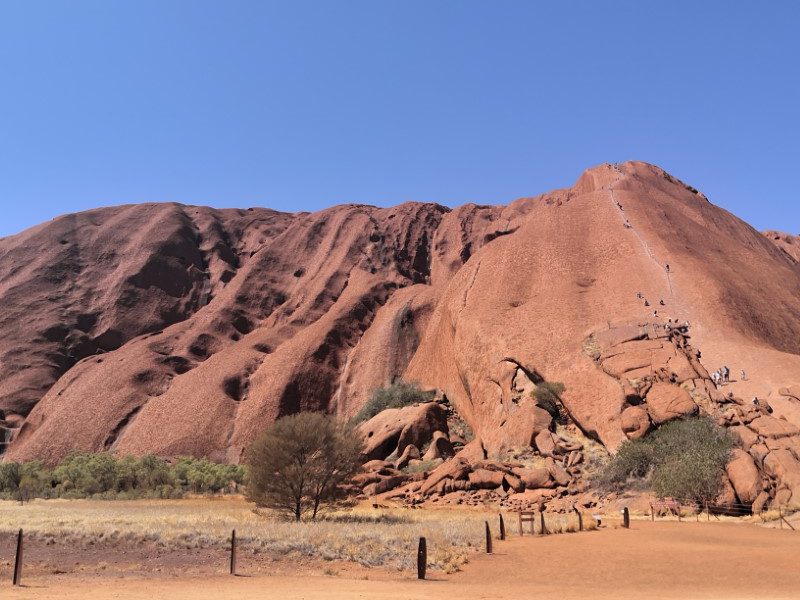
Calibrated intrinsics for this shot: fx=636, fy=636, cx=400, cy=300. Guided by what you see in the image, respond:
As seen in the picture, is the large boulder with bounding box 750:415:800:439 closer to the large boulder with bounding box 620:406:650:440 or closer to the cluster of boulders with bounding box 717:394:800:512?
the cluster of boulders with bounding box 717:394:800:512

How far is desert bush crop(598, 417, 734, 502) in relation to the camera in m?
25.5

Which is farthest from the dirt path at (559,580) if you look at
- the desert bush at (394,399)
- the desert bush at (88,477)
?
the desert bush at (394,399)

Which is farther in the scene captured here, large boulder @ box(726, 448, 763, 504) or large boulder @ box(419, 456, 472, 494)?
large boulder @ box(419, 456, 472, 494)

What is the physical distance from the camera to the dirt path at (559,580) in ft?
38.5

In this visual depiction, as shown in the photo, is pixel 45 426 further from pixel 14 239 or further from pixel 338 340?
pixel 14 239

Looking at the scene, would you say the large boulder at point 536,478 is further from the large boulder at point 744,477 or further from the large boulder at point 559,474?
the large boulder at point 744,477

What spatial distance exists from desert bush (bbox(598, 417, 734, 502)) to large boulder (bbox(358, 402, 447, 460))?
47.8 ft

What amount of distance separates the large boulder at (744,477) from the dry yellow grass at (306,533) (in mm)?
9671

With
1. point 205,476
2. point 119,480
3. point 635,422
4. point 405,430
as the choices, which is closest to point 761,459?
point 635,422

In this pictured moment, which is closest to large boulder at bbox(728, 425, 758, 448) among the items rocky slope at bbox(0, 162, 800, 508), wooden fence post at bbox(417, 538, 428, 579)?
rocky slope at bbox(0, 162, 800, 508)

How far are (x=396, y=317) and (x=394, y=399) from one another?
17.3 metres

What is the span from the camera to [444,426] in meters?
43.8

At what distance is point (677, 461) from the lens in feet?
86.3

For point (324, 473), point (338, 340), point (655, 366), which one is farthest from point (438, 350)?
point (324, 473)
